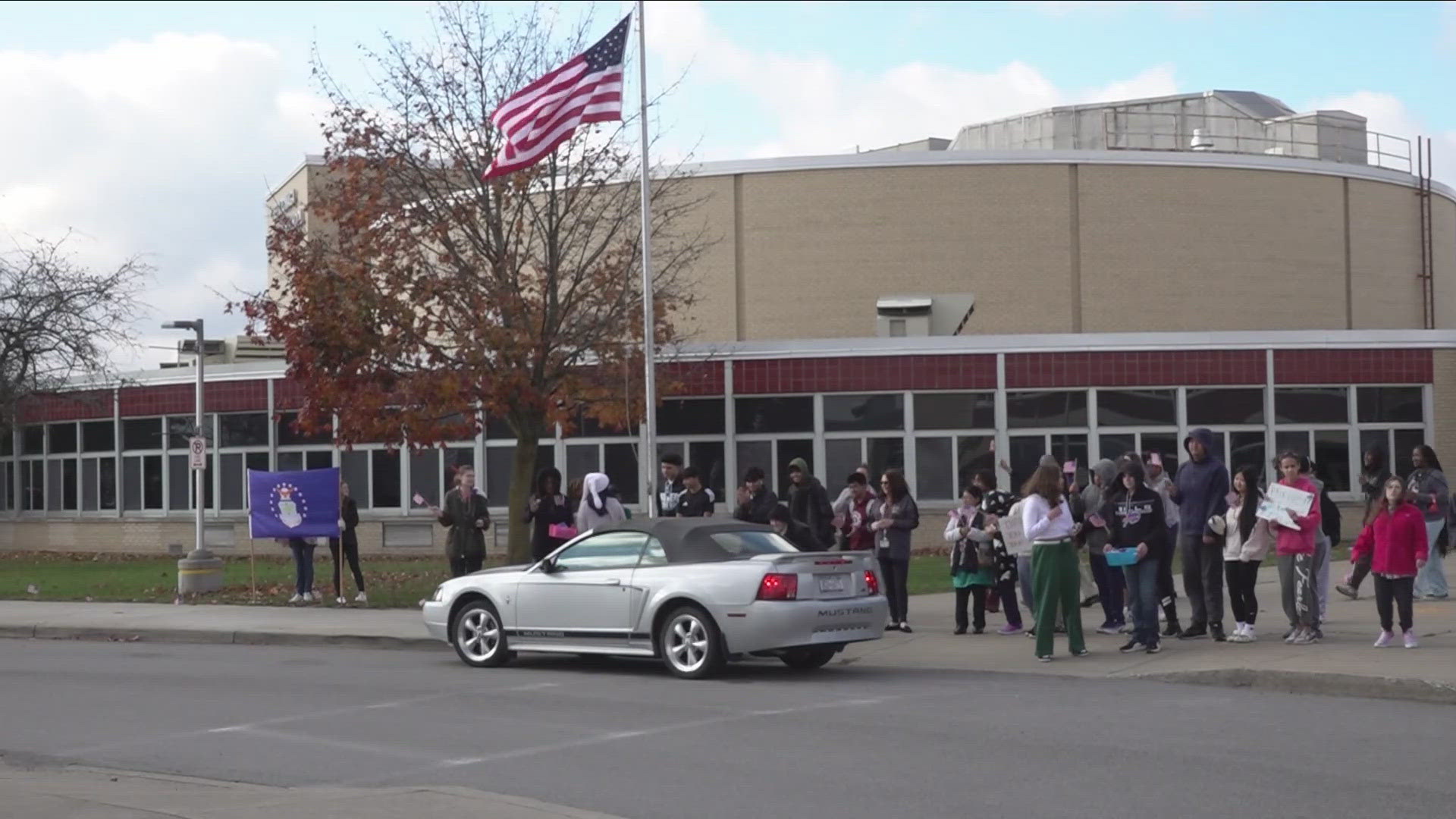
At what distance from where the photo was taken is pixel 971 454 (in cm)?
3425

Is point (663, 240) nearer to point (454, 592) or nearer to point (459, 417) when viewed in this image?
point (459, 417)

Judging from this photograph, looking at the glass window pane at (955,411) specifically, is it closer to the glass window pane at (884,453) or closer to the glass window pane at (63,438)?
the glass window pane at (884,453)

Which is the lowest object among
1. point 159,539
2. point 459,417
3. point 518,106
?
point 159,539

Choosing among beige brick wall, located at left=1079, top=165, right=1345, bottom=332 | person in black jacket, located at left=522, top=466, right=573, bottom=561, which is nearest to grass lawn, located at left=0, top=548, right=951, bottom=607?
person in black jacket, located at left=522, top=466, right=573, bottom=561

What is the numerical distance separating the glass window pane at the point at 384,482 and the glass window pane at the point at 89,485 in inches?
342

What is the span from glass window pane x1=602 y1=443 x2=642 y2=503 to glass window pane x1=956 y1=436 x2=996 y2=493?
22.3ft

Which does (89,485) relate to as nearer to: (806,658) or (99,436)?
(99,436)

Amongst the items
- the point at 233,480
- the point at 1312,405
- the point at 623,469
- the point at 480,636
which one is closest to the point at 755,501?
the point at 480,636

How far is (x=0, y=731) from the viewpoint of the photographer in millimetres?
12328

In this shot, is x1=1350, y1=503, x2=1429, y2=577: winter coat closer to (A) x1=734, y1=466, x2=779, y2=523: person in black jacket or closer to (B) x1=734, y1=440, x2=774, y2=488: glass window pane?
(A) x1=734, y1=466, x2=779, y2=523: person in black jacket

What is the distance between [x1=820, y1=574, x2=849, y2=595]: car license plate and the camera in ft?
47.0

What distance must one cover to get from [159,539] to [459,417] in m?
17.1

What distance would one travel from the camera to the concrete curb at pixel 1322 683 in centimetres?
1220

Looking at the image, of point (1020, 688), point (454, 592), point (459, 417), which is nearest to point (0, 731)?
point (454, 592)
